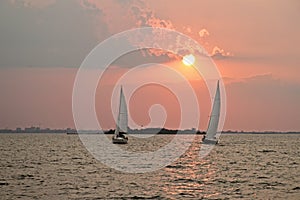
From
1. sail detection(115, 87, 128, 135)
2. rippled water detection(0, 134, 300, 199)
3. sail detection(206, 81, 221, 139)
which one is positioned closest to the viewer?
rippled water detection(0, 134, 300, 199)

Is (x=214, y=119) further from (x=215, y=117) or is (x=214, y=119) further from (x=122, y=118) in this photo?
(x=122, y=118)

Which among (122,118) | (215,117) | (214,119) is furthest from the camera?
(122,118)

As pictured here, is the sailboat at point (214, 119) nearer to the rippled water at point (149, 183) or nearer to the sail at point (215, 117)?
the sail at point (215, 117)

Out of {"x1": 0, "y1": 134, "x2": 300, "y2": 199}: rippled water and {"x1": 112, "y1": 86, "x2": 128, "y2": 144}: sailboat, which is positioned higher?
{"x1": 112, "y1": 86, "x2": 128, "y2": 144}: sailboat

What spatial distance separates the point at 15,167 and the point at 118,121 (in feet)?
159

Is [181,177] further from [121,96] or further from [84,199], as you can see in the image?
[121,96]

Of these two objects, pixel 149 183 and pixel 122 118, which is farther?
pixel 122 118

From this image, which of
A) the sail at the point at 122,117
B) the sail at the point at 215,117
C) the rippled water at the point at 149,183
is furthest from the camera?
the sail at the point at 122,117

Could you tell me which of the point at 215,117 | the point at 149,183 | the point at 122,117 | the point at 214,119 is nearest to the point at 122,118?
the point at 122,117

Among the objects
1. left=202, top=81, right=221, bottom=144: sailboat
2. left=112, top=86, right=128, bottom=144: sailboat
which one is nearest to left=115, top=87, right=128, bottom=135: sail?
left=112, top=86, right=128, bottom=144: sailboat

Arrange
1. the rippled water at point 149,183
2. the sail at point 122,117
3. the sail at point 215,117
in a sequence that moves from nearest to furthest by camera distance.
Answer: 1. the rippled water at point 149,183
2. the sail at point 215,117
3. the sail at point 122,117

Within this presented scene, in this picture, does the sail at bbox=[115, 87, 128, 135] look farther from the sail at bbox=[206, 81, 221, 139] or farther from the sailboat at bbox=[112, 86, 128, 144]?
the sail at bbox=[206, 81, 221, 139]

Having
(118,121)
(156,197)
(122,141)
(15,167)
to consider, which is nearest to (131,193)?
(156,197)

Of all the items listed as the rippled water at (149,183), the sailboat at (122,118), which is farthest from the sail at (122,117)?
the rippled water at (149,183)
